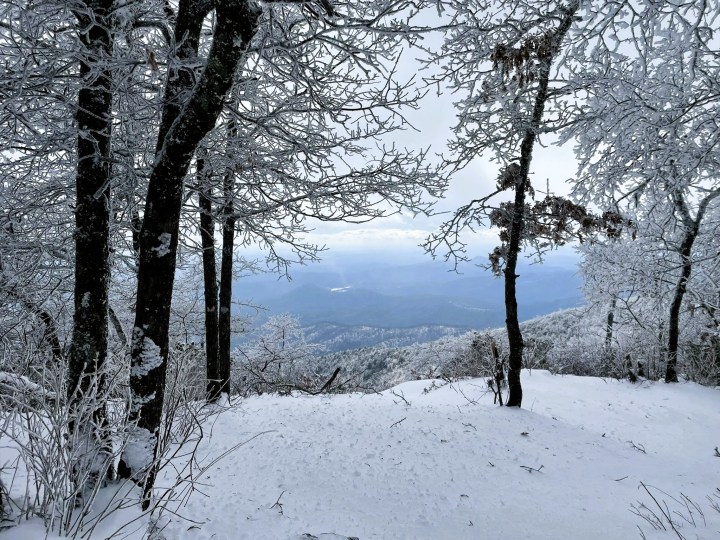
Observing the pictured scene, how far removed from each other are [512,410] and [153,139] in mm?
7003

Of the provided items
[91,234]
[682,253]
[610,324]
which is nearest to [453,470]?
[91,234]

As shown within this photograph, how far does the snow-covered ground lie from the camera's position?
136 inches

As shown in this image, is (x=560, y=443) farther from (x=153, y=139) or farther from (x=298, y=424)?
(x=153, y=139)

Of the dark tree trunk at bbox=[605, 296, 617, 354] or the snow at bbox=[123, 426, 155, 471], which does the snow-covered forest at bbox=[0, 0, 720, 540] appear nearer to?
the snow at bbox=[123, 426, 155, 471]

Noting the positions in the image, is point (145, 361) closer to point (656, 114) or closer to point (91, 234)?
point (91, 234)

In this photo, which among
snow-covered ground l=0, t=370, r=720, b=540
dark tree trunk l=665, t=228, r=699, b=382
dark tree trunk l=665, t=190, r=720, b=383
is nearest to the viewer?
snow-covered ground l=0, t=370, r=720, b=540

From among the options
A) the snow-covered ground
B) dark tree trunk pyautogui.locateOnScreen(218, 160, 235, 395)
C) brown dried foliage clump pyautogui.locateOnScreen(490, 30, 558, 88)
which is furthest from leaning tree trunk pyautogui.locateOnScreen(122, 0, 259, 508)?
dark tree trunk pyautogui.locateOnScreen(218, 160, 235, 395)

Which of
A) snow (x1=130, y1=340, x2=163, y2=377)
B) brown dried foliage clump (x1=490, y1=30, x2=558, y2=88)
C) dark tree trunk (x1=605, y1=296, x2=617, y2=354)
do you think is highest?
brown dried foliage clump (x1=490, y1=30, x2=558, y2=88)

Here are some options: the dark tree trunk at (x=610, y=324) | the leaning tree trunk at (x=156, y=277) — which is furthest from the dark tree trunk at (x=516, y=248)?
the dark tree trunk at (x=610, y=324)

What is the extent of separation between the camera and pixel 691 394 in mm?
8219

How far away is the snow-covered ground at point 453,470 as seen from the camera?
344cm

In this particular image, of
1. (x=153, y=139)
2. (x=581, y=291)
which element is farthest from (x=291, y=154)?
(x=581, y=291)

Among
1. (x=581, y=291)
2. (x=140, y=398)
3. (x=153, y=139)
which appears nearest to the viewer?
(x=140, y=398)

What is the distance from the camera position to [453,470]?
464 cm
